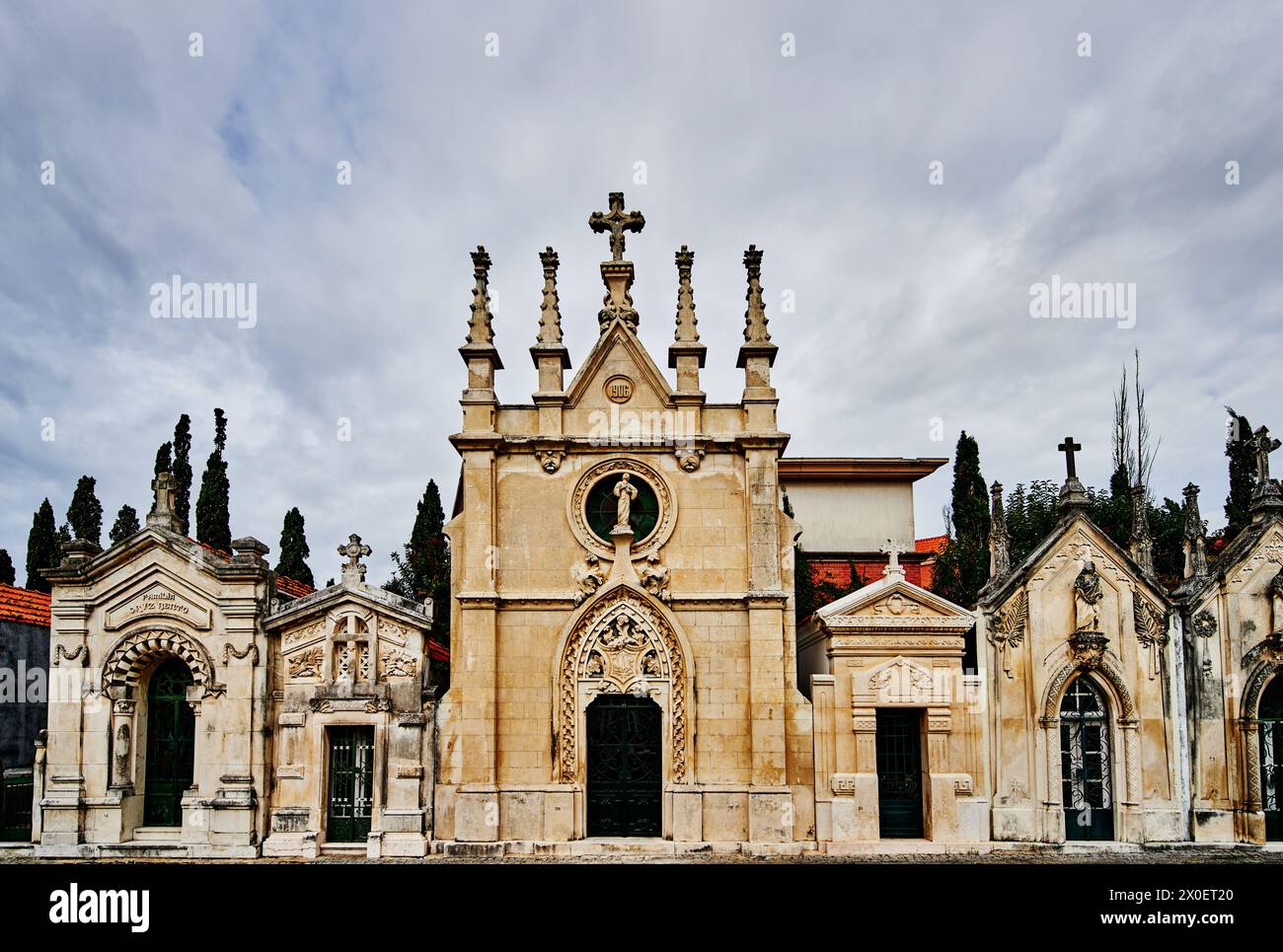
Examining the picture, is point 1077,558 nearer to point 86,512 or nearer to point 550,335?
point 550,335

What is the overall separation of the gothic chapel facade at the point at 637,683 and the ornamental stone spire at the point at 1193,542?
0.16m

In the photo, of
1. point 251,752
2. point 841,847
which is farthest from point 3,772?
point 841,847

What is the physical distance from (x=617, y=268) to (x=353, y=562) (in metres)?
8.22

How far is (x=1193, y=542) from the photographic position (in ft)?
70.8

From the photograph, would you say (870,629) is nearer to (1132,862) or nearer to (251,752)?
(1132,862)

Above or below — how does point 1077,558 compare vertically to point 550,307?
below

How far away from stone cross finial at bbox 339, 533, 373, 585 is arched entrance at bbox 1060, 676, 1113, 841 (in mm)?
14564

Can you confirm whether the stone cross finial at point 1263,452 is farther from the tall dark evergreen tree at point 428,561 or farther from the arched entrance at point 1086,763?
the tall dark evergreen tree at point 428,561

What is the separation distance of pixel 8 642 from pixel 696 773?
15.2m

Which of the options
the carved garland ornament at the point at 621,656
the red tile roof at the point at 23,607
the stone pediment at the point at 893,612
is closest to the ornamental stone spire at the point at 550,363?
the carved garland ornament at the point at 621,656

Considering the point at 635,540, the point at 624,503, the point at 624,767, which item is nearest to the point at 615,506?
the point at 624,503

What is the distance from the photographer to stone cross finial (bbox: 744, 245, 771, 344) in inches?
848

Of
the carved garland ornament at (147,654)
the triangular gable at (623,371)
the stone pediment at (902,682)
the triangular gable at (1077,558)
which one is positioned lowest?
the stone pediment at (902,682)

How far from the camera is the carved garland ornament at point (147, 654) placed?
20.3 m
